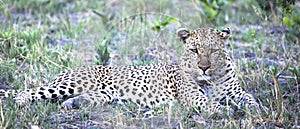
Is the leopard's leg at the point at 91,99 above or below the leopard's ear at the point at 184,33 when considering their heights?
below

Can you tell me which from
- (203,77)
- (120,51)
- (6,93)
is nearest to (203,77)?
(203,77)

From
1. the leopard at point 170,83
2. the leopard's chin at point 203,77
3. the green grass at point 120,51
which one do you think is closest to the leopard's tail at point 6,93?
the leopard at point 170,83

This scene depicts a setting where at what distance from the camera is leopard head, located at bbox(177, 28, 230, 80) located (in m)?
9.06

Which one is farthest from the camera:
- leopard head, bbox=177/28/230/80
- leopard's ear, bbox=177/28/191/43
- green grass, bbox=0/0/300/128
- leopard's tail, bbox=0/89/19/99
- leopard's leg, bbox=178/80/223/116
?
leopard's ear, bbox=177/28/191/43

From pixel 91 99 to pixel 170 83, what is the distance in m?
1.27

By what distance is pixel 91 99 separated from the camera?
9344mm

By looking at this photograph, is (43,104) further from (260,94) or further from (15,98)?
(260,94)

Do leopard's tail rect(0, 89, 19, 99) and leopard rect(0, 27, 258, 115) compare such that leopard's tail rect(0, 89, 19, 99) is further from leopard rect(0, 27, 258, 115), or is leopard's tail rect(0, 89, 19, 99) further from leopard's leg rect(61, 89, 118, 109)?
leopard's leg rect(61, 89, 118, 109)

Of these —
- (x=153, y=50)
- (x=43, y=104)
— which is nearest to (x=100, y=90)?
(x=43, y=104)

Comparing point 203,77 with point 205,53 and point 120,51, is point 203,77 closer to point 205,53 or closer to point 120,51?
point 205,53

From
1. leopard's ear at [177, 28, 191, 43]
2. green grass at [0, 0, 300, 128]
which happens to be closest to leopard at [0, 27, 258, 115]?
leopard's ear at [177, 28, 191, 43]

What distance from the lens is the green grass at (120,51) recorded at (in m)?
8.25

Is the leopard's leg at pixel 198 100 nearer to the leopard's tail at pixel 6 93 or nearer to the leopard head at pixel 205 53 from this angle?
the leopard head at pixel 205 53

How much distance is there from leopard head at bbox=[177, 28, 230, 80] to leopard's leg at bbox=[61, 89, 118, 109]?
4.18ft
